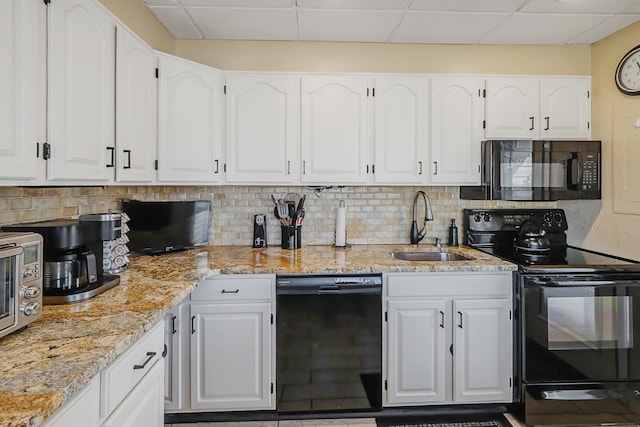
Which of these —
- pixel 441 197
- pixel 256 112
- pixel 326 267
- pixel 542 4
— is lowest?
pixel 326 267

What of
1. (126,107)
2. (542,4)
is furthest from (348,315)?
(542,4)

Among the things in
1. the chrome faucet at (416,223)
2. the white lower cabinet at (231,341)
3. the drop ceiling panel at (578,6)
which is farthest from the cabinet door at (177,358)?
the drop ceiling panel at (578,6)

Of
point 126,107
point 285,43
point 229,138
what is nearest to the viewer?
point 126,107

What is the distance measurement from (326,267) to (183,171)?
1076mm

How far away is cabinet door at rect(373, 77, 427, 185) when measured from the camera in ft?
8.80

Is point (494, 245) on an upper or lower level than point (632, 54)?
lower

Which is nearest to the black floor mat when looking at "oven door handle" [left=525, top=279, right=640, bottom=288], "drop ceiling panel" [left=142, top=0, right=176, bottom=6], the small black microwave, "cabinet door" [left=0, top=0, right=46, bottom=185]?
"oven door handle" [left=525, top=279, right=640, bottom=288]

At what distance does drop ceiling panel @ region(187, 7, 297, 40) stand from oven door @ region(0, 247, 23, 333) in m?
1.88

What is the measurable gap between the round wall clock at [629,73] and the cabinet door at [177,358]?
10.0 ft

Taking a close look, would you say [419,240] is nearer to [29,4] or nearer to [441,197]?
[441,197]

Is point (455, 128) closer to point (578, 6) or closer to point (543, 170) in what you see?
point (543, 170)

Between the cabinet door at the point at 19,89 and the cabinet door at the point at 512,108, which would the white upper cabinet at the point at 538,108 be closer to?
the cabinet door at the point at 512,108

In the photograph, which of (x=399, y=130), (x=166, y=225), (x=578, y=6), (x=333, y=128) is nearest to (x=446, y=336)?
(x=399, y=130)

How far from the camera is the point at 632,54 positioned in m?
2.55
